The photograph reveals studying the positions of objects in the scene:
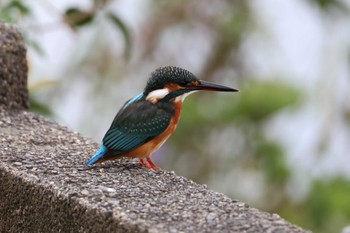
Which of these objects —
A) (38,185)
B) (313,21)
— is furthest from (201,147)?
(38,185)

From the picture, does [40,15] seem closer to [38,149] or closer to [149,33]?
[149,33]

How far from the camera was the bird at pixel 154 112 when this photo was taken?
3.35m

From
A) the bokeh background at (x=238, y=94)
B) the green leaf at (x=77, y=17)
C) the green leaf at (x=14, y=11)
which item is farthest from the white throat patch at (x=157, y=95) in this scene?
the bokeh background at (x=238, y=94)

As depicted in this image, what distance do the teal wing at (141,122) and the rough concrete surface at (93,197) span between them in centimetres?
10

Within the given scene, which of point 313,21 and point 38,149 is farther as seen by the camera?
point 313,21

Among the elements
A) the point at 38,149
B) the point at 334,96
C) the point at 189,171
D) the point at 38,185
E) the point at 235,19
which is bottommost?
the point at 38,185

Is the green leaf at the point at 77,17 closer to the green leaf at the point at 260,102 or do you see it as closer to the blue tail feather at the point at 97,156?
the blue tail feather at the point at 97,156

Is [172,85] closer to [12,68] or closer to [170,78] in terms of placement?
[170,78]

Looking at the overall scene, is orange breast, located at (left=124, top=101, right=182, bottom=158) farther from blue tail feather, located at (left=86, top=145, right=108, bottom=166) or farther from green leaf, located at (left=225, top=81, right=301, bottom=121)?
green leaf, located at (left=225, top=81, right=301, bottom=121)

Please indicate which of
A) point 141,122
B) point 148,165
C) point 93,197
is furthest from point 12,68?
point 93,197

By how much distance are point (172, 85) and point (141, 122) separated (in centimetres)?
16

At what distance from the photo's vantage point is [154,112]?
3.39 metres

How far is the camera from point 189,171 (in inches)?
258

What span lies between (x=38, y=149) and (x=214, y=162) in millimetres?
3206
